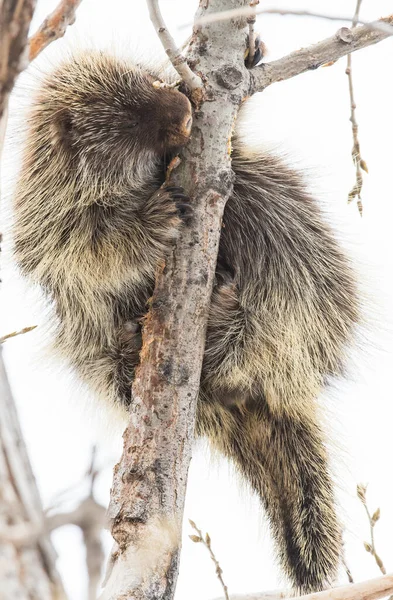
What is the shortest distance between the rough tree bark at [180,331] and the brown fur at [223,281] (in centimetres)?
29

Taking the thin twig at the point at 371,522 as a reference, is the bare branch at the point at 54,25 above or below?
above

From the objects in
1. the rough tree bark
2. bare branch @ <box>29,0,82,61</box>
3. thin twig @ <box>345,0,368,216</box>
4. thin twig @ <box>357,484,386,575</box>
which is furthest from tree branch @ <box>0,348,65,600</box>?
thin twig @ <box>345,0,368,216</box>

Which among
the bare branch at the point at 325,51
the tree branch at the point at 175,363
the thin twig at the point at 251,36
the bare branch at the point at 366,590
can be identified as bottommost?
the bare branch at the point at 366,590

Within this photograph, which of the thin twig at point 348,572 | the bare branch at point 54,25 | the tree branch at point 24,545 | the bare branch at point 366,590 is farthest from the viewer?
the thin twig at point 348,572

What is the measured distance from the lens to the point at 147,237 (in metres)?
2.25

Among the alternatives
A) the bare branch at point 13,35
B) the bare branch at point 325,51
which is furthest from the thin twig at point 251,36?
the bare branch at point 13,35

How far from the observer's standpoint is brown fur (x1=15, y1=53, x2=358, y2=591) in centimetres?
246

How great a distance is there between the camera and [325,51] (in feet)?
6.60

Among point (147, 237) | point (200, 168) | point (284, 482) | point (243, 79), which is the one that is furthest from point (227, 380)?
point (243, 79)

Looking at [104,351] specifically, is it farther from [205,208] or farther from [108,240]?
[205,208]

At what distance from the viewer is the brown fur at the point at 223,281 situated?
2459 mm

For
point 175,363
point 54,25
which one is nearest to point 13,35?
point 54,25

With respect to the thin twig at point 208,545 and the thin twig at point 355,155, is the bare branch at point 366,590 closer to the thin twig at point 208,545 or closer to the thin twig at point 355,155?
the thin twig at point 208,545

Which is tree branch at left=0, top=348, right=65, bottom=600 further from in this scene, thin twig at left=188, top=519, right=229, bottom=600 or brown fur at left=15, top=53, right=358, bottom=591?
brown fur at left=15, top=53, right=358, bottom=591
